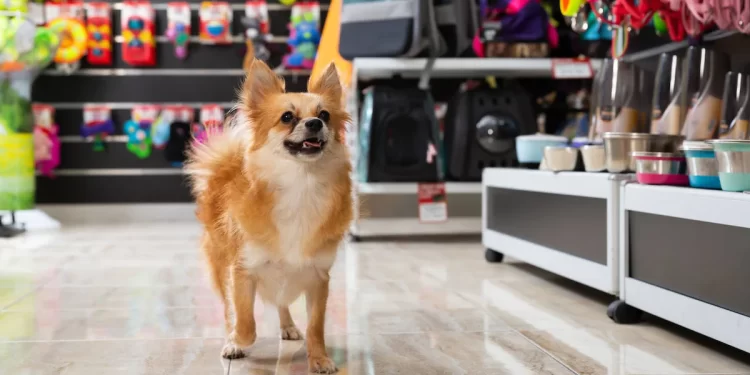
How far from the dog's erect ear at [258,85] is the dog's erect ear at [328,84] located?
4.1 inches

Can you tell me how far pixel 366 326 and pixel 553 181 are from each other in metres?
1.03

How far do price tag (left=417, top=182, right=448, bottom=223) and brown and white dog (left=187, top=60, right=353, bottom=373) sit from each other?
251cm

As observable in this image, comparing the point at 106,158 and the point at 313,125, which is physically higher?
the point at 313,125

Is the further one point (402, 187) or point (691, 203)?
point (402, 187)

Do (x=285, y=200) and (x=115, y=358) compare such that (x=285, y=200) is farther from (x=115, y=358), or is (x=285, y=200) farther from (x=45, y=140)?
(x=45, y=140)

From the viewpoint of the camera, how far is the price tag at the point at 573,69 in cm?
442

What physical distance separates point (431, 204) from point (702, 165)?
254cm

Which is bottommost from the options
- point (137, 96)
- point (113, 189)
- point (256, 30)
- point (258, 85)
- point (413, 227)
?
point (413, 227)

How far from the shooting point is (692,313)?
1972 mm

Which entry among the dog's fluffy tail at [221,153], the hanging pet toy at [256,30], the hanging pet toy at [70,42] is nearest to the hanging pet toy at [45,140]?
the hanging pet toy at [70,42]

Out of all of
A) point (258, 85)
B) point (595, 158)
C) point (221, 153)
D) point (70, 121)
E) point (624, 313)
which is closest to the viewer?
point (258, 85)

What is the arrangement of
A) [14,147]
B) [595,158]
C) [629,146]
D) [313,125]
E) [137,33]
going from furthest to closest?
1. [137,33]
2. [14,147]
3. [595,158]
4. [629,146]
5. [313,125]

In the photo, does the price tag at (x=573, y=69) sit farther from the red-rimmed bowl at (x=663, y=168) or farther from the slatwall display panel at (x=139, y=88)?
the slatwall display panel at (x=139, y=88)

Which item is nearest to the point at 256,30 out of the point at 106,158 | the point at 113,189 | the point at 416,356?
the point at 106,158
